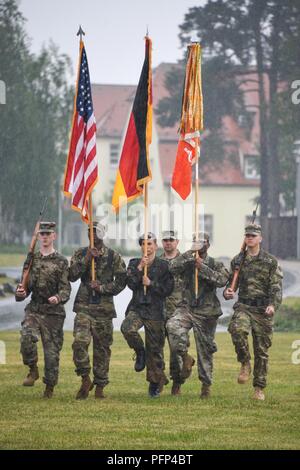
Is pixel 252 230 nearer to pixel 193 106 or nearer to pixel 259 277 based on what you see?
pixel 259 277

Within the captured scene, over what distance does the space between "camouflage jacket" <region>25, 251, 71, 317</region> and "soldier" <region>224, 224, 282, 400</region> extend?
77.2 inches

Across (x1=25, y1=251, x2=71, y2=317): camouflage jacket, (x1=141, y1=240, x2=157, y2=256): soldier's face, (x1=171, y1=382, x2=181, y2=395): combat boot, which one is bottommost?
(x1=171, y1=382, x2=181, y2=395): combat boot

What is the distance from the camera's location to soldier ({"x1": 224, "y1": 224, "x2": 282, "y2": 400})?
16141mm

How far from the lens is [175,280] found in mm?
A: 17734

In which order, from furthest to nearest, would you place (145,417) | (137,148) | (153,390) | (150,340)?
(137,148) → (150,340) → (153,390) → (145,417)

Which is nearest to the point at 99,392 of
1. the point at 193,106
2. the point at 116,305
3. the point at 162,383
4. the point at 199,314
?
the point at 162,383

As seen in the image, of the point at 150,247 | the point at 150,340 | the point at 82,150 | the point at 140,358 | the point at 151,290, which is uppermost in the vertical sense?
the point at 82,150

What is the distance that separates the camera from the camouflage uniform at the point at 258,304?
1612cm

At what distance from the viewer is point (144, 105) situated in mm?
17312

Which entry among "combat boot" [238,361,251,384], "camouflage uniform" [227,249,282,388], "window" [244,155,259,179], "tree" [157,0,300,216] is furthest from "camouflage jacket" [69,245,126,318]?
"window" [244,155,259,179]

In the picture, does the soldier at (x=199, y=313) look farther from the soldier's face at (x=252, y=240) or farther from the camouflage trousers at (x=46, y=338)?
the camouflage trousers at (x=46, y=338)

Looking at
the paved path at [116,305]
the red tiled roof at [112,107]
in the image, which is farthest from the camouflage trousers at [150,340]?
the red tiled roof at [112,107]

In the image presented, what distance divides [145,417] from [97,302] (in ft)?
7.34

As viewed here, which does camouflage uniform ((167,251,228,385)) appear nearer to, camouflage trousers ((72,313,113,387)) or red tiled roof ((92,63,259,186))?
camouflage trousers ((72,313,113,387))
